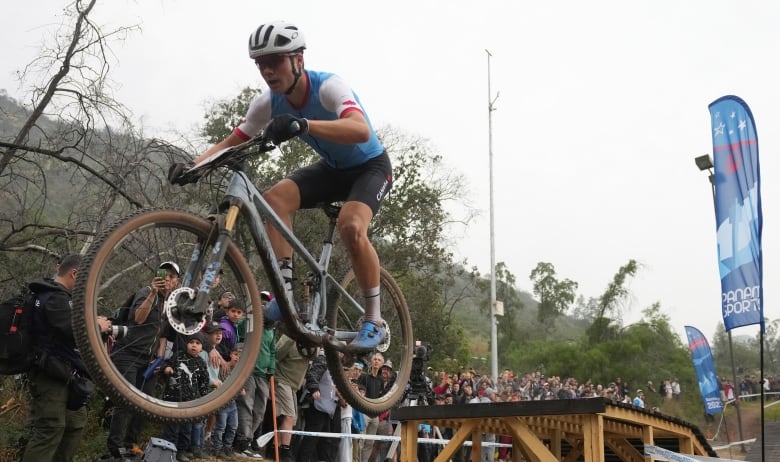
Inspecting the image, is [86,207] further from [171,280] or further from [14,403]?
[171,280]

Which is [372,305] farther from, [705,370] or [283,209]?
[705,370]

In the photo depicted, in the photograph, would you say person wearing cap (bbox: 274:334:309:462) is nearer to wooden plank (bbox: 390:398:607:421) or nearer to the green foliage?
wooden plank (bbox: 390:398:607:421)

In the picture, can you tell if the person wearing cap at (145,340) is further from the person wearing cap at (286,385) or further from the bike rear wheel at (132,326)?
the person wearing cap at (286,385)

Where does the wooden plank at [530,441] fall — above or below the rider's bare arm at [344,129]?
below

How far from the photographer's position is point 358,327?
5.82 meters

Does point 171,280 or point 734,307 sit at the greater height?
point 734,307

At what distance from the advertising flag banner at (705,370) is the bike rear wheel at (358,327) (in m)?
17.8

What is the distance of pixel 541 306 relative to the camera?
7162cm

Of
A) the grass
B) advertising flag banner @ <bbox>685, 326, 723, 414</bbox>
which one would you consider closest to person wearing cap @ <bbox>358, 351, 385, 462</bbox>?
the grass

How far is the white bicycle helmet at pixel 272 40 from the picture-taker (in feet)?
15.1

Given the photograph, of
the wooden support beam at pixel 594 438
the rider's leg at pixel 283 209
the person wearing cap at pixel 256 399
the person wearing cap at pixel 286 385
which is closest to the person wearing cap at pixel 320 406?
the person wearing cap at pixel 286 385

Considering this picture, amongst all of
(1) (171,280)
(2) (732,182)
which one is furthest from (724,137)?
(1) (171,280)

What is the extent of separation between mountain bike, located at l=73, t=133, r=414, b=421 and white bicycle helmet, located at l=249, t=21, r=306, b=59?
23.0 inches

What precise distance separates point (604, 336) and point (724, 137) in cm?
3988
